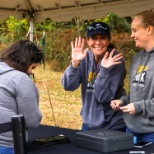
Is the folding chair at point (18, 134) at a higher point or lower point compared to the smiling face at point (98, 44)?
lower

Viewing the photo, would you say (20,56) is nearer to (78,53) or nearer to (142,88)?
(78,53)

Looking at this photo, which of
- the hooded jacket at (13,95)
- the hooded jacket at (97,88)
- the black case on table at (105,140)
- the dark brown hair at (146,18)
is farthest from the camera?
the hooded jacket at (97,88)

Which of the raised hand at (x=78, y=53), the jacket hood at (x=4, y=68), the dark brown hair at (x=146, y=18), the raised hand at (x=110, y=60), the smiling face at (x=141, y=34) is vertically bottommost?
the jacket hood at (x=4, y=68)

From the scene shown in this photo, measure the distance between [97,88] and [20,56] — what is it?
23.5 inches

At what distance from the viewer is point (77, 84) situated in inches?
103

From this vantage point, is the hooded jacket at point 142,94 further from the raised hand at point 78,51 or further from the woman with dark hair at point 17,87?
the woman with dark hair at point 17,87

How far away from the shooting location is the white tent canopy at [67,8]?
358 cm

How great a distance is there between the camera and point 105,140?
2033 mm

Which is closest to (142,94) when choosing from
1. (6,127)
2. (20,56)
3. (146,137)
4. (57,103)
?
(146,137)

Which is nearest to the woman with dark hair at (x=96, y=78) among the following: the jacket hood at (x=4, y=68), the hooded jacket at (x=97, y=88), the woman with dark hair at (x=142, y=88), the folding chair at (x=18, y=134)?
the hooded jacket at (x=97, y=88)

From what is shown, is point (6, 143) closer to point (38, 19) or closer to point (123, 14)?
point (123, 14)

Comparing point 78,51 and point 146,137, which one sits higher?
point 78,51

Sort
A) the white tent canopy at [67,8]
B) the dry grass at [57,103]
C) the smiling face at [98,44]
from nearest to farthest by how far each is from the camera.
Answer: the smiling face at [98,44] → the white tent canopy at [67,8] → the dry grass at [57,103]

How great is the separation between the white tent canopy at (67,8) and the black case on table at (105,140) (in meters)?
1.58
